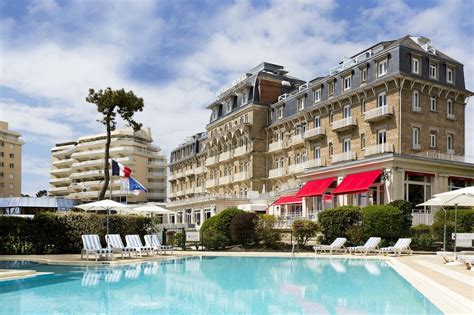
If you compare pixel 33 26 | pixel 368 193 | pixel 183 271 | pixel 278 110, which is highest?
pixel 278 110

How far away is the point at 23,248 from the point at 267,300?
18.0 meters

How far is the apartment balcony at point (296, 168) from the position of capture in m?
46.9

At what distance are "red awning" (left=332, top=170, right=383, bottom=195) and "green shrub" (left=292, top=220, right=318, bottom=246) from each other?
4.88 meters

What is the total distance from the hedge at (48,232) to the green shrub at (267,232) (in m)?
9.40

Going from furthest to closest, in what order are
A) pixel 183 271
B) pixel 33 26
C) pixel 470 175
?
pixel 470 175
pixel 183 271
pixel 33 26

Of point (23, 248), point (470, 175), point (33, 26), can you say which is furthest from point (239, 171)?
point (33, 26)

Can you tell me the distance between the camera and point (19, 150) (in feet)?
337

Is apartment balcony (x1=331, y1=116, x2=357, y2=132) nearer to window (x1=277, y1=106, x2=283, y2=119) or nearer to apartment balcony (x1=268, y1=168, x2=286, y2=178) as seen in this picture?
apartment balcony (x1=268, y1=168, x2=286, y2=178)

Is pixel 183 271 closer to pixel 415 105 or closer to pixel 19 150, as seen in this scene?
pixel 415 105

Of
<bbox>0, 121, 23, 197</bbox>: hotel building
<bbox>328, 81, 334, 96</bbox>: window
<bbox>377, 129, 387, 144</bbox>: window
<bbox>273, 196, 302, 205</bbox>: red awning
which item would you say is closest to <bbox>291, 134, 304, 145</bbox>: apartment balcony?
<bbox>328, 81, 334, 96</bbox>: window

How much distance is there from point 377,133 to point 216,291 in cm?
2723

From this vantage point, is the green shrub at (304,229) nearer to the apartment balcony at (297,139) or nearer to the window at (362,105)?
the window at (362,105)

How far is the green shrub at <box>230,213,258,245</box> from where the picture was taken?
30.2 metres

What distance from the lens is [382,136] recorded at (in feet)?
123
